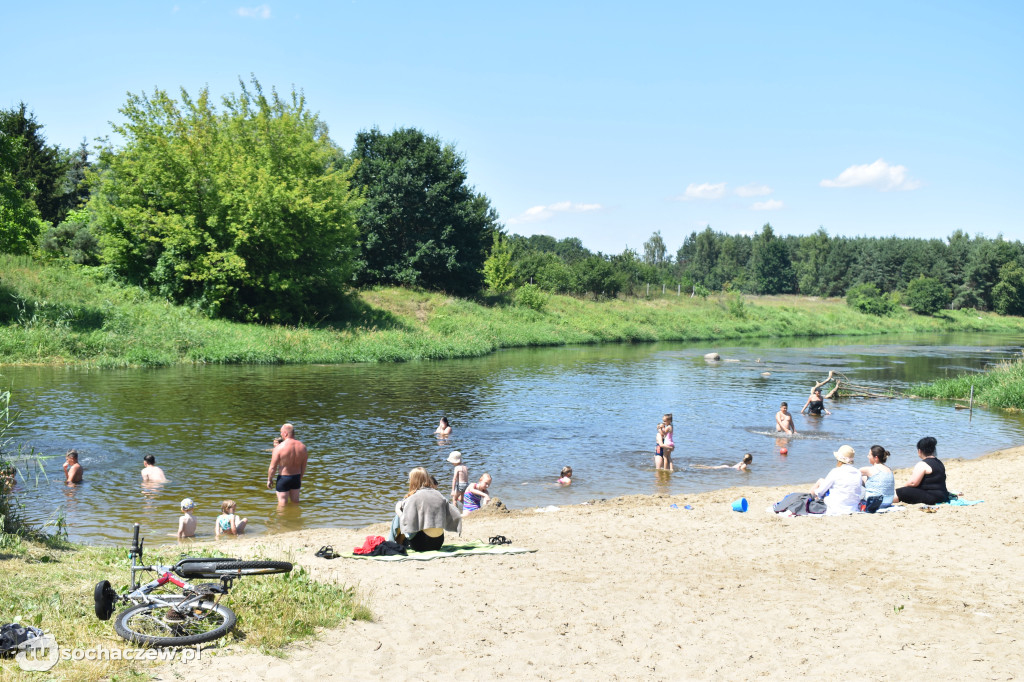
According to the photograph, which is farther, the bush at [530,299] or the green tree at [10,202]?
the bush at [530,299]

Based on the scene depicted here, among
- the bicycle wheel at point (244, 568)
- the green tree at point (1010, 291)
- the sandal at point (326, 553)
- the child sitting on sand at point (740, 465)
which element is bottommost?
the child sitting on sand at point (740, 465)

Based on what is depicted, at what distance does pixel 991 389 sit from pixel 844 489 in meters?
24.2

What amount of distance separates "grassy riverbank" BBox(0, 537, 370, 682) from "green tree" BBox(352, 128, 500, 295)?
52.1 m

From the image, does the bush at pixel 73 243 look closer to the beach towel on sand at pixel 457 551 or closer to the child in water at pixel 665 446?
the child in water at pixel 665 446

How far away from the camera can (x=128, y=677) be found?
6180mm

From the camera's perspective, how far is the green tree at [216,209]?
44.1 metres

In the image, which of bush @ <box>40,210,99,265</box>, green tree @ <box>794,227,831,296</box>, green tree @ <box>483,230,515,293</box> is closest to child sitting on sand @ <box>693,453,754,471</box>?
bush @ <box>40,210,99,265</box>

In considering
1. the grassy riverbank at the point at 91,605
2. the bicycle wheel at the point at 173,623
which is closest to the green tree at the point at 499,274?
the grassy riverbank at the point at 91,605

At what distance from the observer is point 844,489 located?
1374 centimetres

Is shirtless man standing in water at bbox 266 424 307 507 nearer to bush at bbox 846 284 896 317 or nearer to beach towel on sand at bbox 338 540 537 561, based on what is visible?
beach towel on sand at bbox 338 540 537 561

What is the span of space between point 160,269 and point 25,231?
690cm

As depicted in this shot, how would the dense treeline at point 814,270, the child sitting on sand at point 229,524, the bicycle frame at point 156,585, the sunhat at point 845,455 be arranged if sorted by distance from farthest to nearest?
the dense treeline at point 814,270
the sunhat at point 845,455
the child sitting on sand at point 229,524
the bicycle frame at point 156,585

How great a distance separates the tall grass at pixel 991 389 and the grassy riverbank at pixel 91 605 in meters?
31.2

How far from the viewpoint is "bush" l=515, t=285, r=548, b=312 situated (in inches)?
2625
